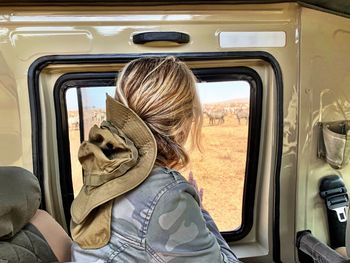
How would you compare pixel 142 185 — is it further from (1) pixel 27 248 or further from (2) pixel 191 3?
(2) pixel 191 3

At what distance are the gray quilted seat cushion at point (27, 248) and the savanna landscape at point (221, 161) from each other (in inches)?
27.4

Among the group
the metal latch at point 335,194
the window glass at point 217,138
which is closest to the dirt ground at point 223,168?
the window glass at point 217,138

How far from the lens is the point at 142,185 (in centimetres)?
126

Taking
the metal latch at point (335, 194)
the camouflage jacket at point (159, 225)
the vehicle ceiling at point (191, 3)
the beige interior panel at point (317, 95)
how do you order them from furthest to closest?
the metal latch at point (335, 194) → the beige interior panel at point (317, 95) → the vehicle ceiling at point (191, 3) → the camouflage jacket at point (159, 225)

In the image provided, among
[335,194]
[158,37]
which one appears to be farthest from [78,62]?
[335,194]

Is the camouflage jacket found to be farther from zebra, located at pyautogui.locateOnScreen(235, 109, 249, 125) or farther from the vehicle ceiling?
zebra, located at pyautogui.locateOnScreen(235, 109, 249, 125)

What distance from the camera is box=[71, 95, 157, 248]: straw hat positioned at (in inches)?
49.3

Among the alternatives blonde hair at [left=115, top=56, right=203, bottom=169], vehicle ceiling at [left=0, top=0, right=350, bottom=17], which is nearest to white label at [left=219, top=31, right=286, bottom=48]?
vehicle ceiling at [left=0, top=0, right=350, bottom=17]

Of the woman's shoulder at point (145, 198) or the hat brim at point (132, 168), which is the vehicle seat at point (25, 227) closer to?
the hat brim at point (132, 168)

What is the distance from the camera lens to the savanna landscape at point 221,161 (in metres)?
2.24

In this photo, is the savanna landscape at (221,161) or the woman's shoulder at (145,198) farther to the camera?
the savanna landscape at (221,161)

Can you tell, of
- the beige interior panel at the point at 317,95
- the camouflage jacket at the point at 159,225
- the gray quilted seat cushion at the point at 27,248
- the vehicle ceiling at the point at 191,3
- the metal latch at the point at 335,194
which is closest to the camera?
the camouflage jacket at the point at 159,225

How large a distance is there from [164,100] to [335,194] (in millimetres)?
1401

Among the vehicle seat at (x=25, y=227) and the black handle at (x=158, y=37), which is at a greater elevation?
the black handle at (x=158, y=37)
